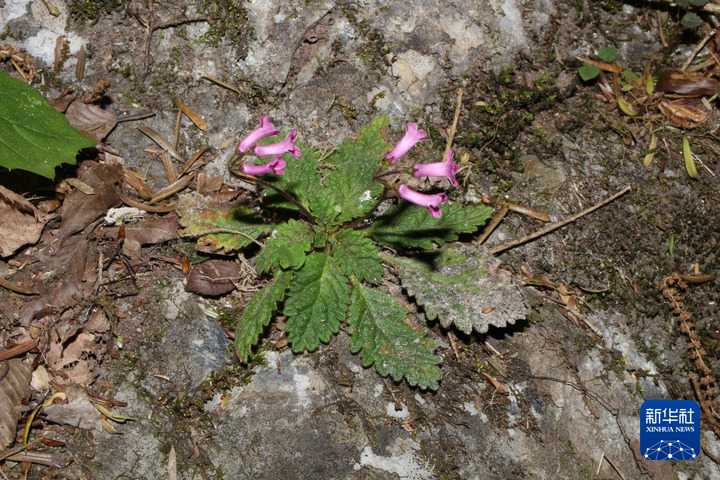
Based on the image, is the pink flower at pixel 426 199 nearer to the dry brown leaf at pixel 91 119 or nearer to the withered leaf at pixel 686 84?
the dry brown leaf at pixel 91 119

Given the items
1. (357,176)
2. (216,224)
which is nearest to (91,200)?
(216,224)

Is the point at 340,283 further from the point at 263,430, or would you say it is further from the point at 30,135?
the point at 30,135

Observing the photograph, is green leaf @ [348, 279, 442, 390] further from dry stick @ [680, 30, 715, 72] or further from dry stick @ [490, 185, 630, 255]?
dry stick @ [680, 30, 715, 72]

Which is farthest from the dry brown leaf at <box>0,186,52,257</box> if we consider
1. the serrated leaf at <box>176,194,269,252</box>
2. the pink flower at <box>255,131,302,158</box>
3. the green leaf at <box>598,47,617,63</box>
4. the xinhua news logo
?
the green leaf at <box>598,47,617,63</box>

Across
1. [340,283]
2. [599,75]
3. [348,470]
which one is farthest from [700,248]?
[348,470]

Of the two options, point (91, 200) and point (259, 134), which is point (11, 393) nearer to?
point (91, 200)

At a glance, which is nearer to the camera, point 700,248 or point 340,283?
point 340,283
